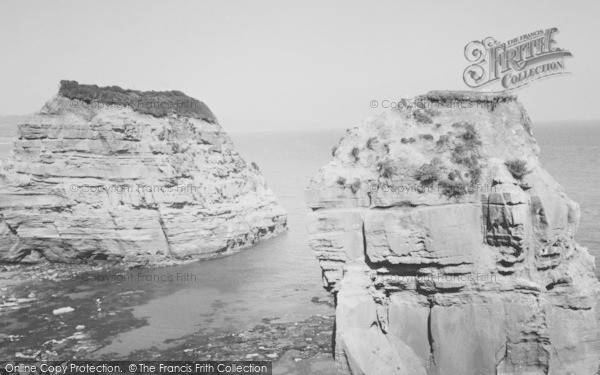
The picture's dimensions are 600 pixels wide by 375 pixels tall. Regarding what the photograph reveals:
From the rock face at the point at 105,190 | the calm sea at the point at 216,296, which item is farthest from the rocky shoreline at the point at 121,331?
the rock face at the point at 105,190

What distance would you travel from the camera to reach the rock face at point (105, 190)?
119 feet

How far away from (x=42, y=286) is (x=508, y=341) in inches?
1180

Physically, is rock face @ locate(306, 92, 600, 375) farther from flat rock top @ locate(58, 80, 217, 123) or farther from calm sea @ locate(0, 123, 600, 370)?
flat rock top @ locate(58, 80, 217, 123)

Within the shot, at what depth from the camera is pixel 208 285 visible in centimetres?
3347

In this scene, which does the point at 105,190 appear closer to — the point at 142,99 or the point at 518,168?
the point at 142,99

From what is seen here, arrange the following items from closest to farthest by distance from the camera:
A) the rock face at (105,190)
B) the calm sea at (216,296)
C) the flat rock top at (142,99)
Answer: the calm sea at (216,296), the rock face at (105,190), the flat rock top at (142,99)

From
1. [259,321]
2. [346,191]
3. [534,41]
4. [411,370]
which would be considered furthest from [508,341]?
→ [259,321]
